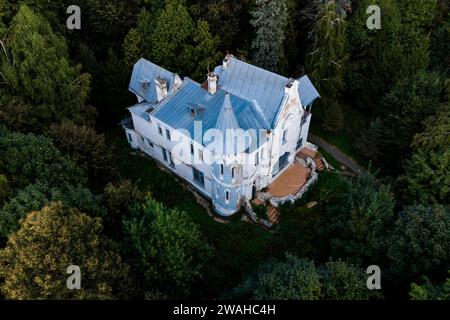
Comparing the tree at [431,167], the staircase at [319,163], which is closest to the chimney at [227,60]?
the staircase at [319,163]

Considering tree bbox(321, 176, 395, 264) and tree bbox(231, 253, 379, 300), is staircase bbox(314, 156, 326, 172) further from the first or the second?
tree bbox(231, 253, 379, 300)

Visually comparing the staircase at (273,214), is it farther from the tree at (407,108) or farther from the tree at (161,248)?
the tree at (407,108)

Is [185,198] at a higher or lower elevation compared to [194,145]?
lower

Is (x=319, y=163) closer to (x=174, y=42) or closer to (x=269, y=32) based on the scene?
(x=269, y=32)

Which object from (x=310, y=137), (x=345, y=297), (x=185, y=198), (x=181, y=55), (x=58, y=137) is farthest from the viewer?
(x=310, y=137)

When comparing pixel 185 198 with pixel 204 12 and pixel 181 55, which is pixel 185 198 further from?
pixel 204 12

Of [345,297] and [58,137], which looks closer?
[345,297]

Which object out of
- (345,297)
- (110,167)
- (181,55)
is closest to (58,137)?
(110,167)
